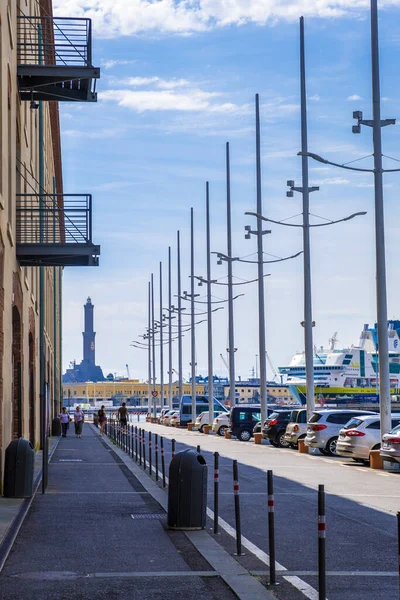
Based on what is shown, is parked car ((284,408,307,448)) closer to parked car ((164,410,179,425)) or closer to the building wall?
the building wall

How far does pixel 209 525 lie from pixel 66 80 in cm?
1060

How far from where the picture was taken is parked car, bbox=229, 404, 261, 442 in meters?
48.2

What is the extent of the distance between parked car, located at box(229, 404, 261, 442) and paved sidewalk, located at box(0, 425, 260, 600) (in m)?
29.0

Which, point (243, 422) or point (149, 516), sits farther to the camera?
point (243, 422)

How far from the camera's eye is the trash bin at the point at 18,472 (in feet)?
56.9

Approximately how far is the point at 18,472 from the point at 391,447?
11.4m

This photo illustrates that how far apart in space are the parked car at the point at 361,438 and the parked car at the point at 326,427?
381cm

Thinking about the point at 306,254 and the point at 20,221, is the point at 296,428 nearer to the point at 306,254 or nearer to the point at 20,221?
the point at 306,254

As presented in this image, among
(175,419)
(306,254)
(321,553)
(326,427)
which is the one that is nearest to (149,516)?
(321,553)

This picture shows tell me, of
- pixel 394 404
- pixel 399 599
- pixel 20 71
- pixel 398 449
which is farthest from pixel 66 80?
pixel 394 404

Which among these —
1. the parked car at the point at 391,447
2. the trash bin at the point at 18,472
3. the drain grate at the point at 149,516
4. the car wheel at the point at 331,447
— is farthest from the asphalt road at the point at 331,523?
the car wheel at the point at 331,447

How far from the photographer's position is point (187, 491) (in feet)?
43.5

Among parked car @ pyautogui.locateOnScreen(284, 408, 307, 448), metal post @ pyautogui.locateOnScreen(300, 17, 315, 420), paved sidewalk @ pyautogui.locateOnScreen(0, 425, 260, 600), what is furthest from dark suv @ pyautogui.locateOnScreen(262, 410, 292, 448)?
paved sidewalk @ pyautogui.locateOnScreen(0, 425, 260, 600)

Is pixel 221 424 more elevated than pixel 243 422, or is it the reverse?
pixel 243 422
